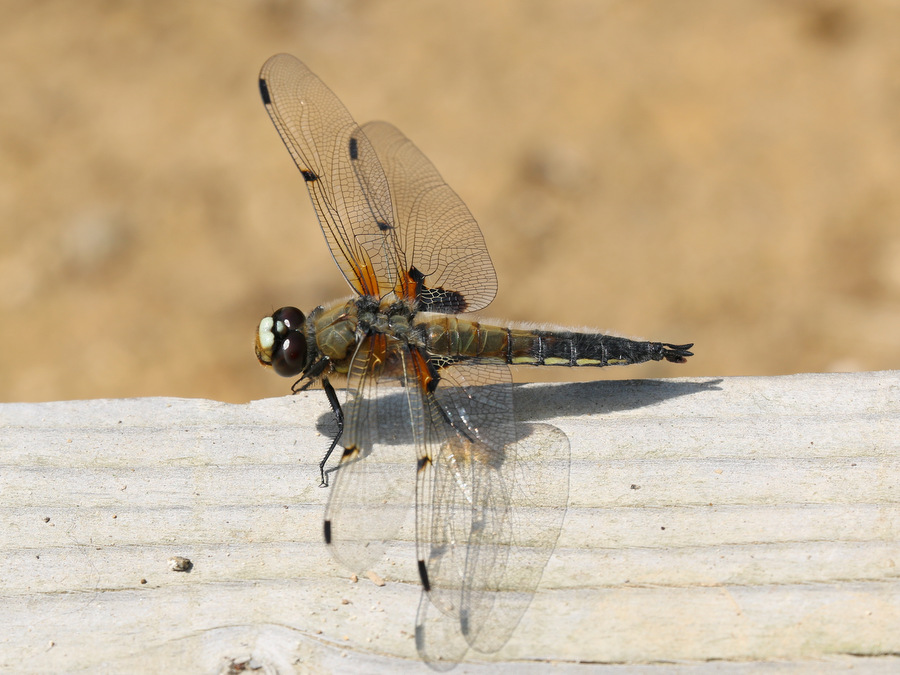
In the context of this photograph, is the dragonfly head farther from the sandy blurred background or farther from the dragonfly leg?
the sandy blurred background

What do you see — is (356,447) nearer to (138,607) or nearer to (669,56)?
(138,607)

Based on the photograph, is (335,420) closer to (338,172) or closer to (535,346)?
(535,346)

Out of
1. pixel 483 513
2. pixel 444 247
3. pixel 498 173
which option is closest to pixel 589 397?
pixel 483 513

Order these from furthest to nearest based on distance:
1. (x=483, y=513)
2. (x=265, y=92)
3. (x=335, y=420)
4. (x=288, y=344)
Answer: (x=265, y=92), (x=288, y=344), (x=335, y=420), (x=483, y=513)

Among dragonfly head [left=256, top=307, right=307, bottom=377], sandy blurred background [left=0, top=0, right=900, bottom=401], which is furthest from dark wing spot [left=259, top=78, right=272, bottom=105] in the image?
sandy blurred background [left=0, top=0, right=900, bottom=401]

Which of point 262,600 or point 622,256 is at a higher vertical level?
point 622,256

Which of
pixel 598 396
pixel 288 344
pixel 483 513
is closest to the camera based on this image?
pixel 483 513

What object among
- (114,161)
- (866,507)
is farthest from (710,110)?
(866,507)
